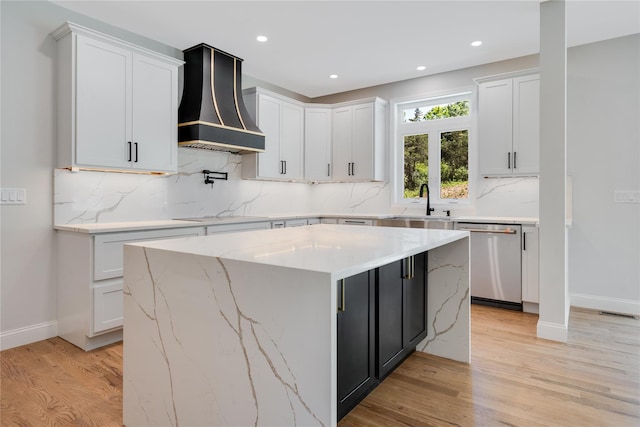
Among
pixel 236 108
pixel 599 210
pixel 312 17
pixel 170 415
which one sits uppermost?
pixel 312 17

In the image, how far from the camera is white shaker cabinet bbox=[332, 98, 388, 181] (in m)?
4.89

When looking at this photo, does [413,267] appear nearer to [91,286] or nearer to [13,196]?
[91,286]

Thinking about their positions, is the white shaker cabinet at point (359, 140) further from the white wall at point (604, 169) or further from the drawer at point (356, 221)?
the white wall at point (604, 169)

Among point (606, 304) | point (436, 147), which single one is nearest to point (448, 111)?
point (436, 147)

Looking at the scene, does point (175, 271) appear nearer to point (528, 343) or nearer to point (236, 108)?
point (528, 343)

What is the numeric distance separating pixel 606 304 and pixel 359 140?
324 cm

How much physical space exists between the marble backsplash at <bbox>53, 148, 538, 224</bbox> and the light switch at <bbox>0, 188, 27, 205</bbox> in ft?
0.68

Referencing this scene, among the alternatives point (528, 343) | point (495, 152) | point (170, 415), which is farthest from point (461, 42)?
point (170, 415)

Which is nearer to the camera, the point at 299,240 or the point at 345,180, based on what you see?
the point at 299,240

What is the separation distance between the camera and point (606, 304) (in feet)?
11.9

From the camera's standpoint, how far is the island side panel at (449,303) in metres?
2.46

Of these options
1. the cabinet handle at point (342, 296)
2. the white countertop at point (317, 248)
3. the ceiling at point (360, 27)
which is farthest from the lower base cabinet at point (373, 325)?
the ceiling at point (360, 27)

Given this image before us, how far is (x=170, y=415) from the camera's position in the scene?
1.55 meters

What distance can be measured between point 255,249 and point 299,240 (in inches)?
15.3
